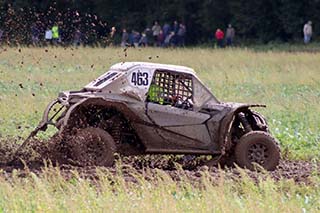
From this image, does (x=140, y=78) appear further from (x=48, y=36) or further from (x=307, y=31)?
(x=307, y=31)

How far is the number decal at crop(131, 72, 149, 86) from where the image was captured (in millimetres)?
15617

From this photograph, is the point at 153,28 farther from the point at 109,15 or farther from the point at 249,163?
the point at 249,163

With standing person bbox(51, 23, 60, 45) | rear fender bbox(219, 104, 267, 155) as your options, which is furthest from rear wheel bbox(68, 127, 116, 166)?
standing person bbox(51, 23, 60, 45)

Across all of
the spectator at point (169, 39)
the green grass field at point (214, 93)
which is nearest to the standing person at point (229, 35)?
the spectator at point (169, 39)

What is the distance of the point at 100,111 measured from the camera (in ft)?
51.2

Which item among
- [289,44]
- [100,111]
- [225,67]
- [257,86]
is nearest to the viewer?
[100,111]

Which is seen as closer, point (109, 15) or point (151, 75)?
point (151, 75)

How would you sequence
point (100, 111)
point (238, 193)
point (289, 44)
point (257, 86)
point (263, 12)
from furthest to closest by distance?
point (263, 12) → point (289, 44) → point (257, 86) → point (100, 111) → point (238, 193)

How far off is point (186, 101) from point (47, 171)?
4021mm

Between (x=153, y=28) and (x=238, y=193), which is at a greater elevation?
(x=238, y=193)

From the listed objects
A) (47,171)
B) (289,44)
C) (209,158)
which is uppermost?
(47,171)

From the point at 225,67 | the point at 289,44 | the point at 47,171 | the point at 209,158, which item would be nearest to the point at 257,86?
the point at 225,67

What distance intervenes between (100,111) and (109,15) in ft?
177

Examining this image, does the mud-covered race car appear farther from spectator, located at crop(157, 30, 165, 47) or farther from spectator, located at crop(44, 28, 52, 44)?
spectator, located at crop(157, 30, 165, 47)
